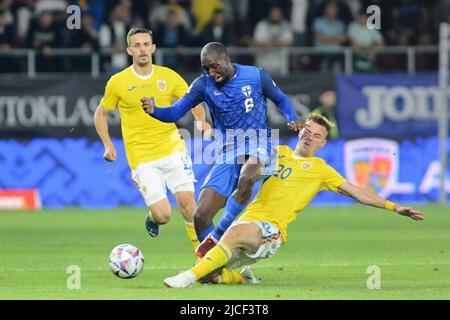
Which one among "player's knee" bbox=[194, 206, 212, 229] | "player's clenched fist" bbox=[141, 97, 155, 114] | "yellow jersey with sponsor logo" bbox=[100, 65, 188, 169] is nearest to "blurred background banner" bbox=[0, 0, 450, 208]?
"yellow jersey with sponsor logo" bbox=[100, 65, 188, 169]

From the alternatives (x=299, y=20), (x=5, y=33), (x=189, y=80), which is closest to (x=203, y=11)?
(x=299, y=20)

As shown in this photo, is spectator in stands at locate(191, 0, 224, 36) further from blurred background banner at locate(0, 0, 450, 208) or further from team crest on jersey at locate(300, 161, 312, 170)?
team crest on jersey at locate(300, 161, 312, 170)

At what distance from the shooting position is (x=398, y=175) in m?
24.1

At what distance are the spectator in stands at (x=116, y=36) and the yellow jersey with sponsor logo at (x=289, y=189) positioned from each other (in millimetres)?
12526

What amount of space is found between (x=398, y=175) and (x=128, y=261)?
43.5 ft

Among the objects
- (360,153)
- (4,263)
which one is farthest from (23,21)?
(4,263)

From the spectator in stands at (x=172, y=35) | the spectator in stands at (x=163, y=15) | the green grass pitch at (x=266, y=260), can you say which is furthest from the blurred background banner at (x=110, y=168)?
the spectator in stands at (x=163, y=15)

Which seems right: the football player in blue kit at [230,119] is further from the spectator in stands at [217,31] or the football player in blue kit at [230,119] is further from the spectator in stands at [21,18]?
the spectator in stands at [21,18]

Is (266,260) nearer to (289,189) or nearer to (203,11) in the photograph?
(289,189)

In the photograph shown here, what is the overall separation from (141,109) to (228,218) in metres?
3.02

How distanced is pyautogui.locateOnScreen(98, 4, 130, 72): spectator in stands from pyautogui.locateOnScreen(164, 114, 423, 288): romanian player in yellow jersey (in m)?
12.4

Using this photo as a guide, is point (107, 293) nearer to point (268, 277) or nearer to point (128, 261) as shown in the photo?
point (128, 261)

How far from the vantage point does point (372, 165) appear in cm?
2397

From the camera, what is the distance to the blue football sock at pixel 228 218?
1154cm
